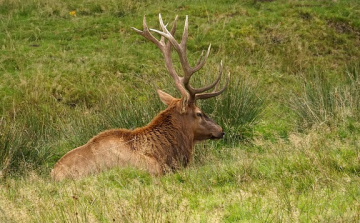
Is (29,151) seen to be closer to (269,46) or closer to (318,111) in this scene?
(318,111)

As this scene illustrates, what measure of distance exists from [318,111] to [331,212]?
5.02 meters

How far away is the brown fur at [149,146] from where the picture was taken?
7512 millimetres

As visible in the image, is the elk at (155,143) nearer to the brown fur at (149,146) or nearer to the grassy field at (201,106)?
the brown fur at (149,146)

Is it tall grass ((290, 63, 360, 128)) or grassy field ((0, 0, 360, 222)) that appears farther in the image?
tall grass ((290, 63, 360, 128))

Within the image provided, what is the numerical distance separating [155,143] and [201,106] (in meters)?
2.37

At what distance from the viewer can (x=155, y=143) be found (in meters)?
8.02

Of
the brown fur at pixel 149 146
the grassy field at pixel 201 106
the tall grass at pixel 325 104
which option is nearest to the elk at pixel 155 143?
the brown fur at pixel 149 146

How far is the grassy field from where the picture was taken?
5324 mm

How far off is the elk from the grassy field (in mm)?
351

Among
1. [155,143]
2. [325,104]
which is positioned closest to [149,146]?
[155,143]

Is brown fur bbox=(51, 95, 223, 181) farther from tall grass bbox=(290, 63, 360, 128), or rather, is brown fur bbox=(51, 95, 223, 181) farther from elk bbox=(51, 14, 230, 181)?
tall grass bbox=(290, 63, 360, 128)

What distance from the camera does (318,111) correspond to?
9766mm

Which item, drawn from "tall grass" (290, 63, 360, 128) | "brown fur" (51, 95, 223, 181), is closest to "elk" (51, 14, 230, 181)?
"brown fur" (51, 95, 223, 181)

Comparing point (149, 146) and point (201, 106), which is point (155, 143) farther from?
point (201, 106)
